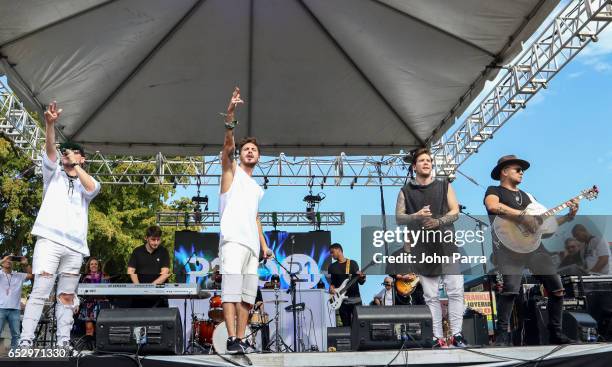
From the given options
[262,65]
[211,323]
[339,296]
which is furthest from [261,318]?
[262,65]

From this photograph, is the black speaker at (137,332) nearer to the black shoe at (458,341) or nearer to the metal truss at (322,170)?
the black shoe at (458,341)

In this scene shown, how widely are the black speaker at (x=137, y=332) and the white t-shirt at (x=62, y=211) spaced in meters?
0.77

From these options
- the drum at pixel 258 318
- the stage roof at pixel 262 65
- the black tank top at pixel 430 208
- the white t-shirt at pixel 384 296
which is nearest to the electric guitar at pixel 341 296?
the white t-shirt at pixel 384 296

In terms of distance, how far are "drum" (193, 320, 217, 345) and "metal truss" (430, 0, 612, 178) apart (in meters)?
5.28

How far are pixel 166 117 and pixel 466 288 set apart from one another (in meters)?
5.91

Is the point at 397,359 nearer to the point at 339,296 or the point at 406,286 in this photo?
the point at 406,286

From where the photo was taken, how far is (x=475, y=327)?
7.90m

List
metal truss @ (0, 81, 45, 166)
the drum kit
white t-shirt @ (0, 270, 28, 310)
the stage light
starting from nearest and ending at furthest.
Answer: white t-shirt @ (0, 270, 28, 310), the drum kit, metal truss @ (0, 81, 45, 166), the stage light

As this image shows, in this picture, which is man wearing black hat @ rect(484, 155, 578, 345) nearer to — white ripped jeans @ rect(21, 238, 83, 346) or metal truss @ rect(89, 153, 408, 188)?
white ripped jeans @ rect(21, 238, 83, 346)

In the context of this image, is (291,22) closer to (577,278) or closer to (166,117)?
(166,117)

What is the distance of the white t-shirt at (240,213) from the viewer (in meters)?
4.91

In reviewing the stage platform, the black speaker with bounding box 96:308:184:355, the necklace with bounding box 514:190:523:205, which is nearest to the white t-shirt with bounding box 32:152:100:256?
the black speaker with bounding box 96:308:184:355

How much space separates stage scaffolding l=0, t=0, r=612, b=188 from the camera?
26.9 ft

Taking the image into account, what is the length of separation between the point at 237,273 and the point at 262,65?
4.89 meters
